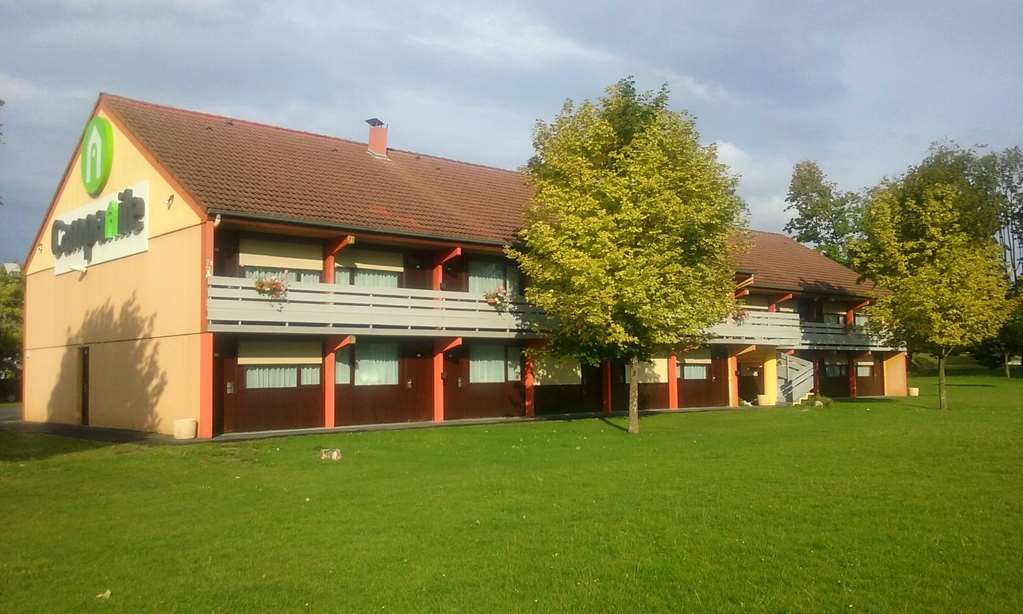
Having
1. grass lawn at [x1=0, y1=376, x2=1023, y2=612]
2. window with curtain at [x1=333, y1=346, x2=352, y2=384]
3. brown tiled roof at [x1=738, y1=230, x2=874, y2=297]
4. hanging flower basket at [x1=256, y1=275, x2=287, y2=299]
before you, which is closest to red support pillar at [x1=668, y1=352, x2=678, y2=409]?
brown tiled roof at [x1=738, y1=230, x2=874, y2=297]

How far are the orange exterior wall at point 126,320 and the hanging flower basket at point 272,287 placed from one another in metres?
1.38

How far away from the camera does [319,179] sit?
87.5 feet

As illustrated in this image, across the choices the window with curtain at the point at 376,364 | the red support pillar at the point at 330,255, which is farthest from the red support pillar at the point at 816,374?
the red support pillar at the point at 330,255

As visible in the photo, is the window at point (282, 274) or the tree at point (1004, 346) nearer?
the window at point (282, 274)

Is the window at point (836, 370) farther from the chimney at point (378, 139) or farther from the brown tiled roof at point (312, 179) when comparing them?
the chimney at point (378, 139)

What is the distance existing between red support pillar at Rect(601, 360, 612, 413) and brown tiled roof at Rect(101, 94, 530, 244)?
619 cm

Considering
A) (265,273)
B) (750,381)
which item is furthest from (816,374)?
(265,273)

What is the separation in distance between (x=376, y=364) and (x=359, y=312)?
98.6 inches

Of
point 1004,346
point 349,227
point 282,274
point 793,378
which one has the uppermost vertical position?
point 349,227

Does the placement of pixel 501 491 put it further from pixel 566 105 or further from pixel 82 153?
pixel 82 153

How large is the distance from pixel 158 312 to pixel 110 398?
3.96 meters

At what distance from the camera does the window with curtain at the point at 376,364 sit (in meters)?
25.8

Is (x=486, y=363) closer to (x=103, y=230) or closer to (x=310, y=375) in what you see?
(x=310, y=375)

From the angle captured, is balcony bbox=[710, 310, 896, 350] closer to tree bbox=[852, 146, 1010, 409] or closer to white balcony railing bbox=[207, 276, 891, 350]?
tree bbox=[852, 146, 1010, 409]
